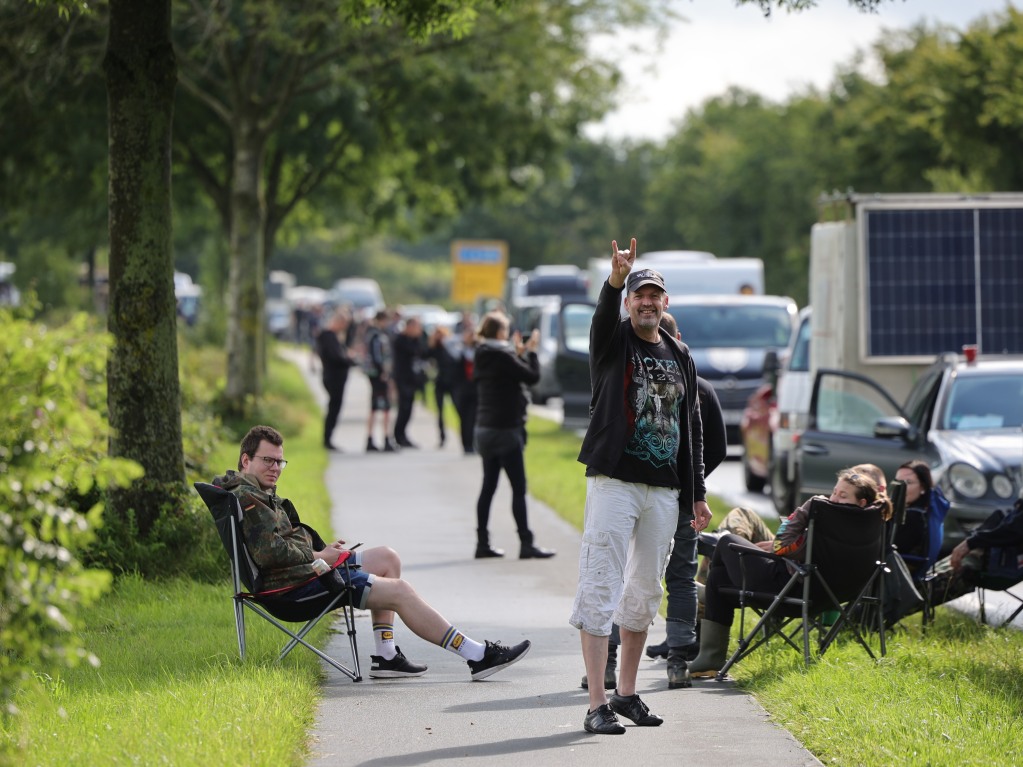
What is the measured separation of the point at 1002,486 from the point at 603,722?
5.85 meters

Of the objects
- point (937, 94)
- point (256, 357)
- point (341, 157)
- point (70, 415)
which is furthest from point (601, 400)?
point (937, 94)

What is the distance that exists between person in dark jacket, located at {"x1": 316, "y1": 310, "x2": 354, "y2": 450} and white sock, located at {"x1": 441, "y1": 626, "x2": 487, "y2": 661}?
46.4 feet

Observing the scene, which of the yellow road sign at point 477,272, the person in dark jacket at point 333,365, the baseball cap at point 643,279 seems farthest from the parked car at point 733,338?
the yellow road sign at point 477,272

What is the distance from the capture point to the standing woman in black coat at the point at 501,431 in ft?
41.6

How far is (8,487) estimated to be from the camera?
14.4 feet

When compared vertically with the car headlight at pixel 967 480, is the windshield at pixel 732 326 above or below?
above

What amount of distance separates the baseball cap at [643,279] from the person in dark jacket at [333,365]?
50.4 ft

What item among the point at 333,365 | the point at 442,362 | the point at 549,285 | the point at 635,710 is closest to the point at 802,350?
the point at 333,365

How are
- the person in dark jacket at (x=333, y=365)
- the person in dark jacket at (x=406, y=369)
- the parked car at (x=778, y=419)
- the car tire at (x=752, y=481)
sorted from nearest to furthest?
the parked car at (x=778, y=419) < the car tire at (x=752, y=481) < the person in dark jacket at (x=333, y=365) < the person in dark jacket at (x=406, y=369)

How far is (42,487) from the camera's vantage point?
444cm

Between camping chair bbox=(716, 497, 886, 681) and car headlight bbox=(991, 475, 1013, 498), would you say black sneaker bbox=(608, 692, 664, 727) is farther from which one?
car headlight bbox=(991, 475, 1013, 498)

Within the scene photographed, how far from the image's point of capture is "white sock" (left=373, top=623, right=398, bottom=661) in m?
8.30

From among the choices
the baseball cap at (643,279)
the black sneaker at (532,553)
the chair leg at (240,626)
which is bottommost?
the black sneaker at (532,553)

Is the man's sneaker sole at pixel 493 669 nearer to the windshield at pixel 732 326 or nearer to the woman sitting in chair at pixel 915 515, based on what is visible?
the woman sitting in chair at pixel 915 515
